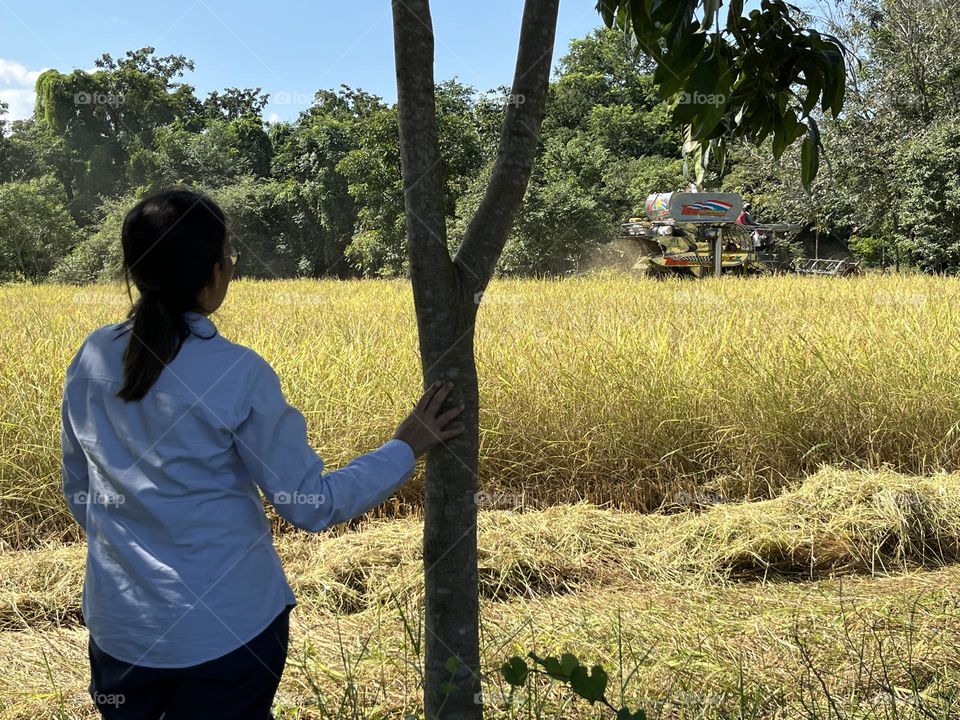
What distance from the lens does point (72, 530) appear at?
4199 mm

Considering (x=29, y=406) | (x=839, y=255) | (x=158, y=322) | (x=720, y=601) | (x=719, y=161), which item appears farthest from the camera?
(x=839, y=255)

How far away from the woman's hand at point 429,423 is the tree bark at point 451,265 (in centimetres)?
3

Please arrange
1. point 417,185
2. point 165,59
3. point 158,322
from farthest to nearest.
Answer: point 165,59 → point 417,185 → point 158,322

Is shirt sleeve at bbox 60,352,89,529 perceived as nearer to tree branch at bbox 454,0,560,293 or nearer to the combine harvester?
tree branch at bbox 454,0,560,293

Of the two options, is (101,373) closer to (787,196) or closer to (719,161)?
(719,161)

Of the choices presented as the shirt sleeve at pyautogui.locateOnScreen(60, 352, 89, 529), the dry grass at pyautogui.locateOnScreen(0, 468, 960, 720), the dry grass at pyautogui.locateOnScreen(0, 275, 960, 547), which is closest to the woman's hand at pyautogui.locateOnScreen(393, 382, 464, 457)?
the shirt sleeve at pyautogui.locateOnScreen(60, 352, 89, 529)

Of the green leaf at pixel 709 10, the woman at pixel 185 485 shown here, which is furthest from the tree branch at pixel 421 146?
the green leaf at pixel 709 10

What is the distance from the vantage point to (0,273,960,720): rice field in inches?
97.6

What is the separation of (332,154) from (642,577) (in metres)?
29.3

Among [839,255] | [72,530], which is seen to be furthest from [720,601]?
[839,255]

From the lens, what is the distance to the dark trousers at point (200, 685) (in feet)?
4.19

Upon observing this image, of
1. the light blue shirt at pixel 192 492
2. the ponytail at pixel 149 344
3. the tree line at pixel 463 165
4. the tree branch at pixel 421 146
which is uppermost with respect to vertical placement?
the tree line at pixel 463 165

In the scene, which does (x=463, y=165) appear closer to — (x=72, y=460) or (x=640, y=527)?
(x=640, y=527)

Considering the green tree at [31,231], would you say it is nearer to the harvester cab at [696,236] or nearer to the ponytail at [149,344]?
the harvester cab at [696,236]
